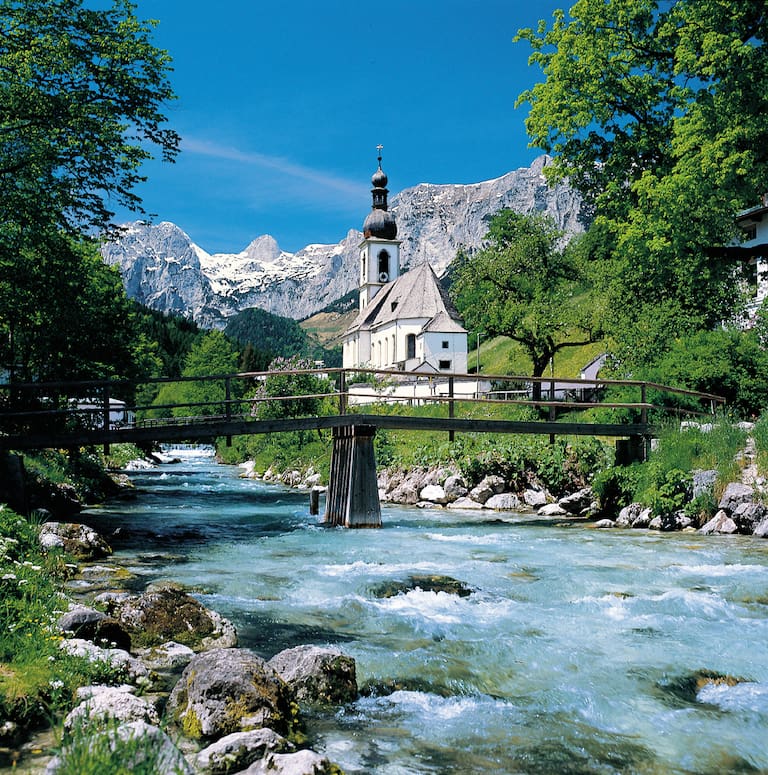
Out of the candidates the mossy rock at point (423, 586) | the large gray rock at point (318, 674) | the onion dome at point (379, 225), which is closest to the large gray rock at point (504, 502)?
the mossy rock at point (423, 586)

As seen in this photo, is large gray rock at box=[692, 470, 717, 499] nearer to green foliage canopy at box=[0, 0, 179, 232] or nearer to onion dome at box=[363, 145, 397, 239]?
green foliage canopy at box=[0, 0, 179, 232]

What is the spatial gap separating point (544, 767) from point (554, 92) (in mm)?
24860

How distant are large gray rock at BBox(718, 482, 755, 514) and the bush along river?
4.14 feet

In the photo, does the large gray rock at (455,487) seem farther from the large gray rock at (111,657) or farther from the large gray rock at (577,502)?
the large gray rock at (111,657)

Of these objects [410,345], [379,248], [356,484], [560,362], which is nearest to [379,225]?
[379,248]

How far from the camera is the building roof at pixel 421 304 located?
257 ft

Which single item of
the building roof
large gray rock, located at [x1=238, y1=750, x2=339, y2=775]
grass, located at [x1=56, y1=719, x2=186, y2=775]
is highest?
the building roof

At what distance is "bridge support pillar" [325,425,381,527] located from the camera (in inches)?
695

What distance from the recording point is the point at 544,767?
488 cm

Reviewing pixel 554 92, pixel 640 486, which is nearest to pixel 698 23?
pixel 554 92

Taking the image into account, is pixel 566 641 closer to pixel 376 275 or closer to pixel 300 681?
pixel 300 681

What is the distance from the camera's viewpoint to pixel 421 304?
82500 mm

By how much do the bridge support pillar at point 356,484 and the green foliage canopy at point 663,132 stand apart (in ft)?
36.3

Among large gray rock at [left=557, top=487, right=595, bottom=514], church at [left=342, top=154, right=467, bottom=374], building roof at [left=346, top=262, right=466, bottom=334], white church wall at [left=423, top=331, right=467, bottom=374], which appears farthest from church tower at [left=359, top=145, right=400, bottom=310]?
large gray rock at [left=557, top=487, right=595, bottom=514]
